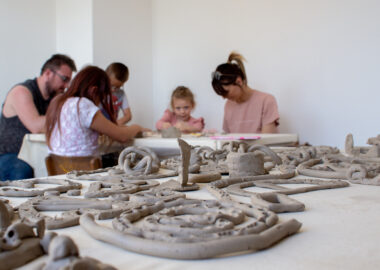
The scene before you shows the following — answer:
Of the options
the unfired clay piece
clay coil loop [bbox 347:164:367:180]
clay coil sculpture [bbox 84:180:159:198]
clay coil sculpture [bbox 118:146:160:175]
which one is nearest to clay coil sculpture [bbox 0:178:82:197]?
clay coil sculpture [bbox 84:180:159:198]

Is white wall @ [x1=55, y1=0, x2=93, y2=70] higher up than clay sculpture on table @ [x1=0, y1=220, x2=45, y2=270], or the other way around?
white wall @ [x1=55, y1=0, x2=93, y2=70]

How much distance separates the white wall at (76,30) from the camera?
13.0 feet

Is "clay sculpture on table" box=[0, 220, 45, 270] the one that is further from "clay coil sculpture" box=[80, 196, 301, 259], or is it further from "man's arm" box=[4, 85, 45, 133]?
"man's arm" box=[4, 85, 45, 133]

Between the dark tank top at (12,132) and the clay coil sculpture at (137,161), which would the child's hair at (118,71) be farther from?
the clay coil sculpture at (137,161)

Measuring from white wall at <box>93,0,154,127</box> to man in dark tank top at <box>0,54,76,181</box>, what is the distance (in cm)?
153

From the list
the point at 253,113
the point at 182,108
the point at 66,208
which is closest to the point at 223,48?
the point at 182,108

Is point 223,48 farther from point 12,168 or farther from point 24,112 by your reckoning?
point 12,168

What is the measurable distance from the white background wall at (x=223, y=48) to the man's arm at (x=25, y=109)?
5.42 ft

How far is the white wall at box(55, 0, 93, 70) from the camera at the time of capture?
3.97 metres

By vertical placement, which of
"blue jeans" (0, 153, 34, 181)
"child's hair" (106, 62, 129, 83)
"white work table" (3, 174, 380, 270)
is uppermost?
"child's hair" (106, 62, 129, 83)

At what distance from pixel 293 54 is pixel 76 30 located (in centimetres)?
233

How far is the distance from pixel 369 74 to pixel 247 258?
316 cm

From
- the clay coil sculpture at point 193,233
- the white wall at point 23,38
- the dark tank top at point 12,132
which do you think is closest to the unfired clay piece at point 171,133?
the dark tank top at point 12,132

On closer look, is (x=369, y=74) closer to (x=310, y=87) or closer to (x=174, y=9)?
(x=310, y=87)
